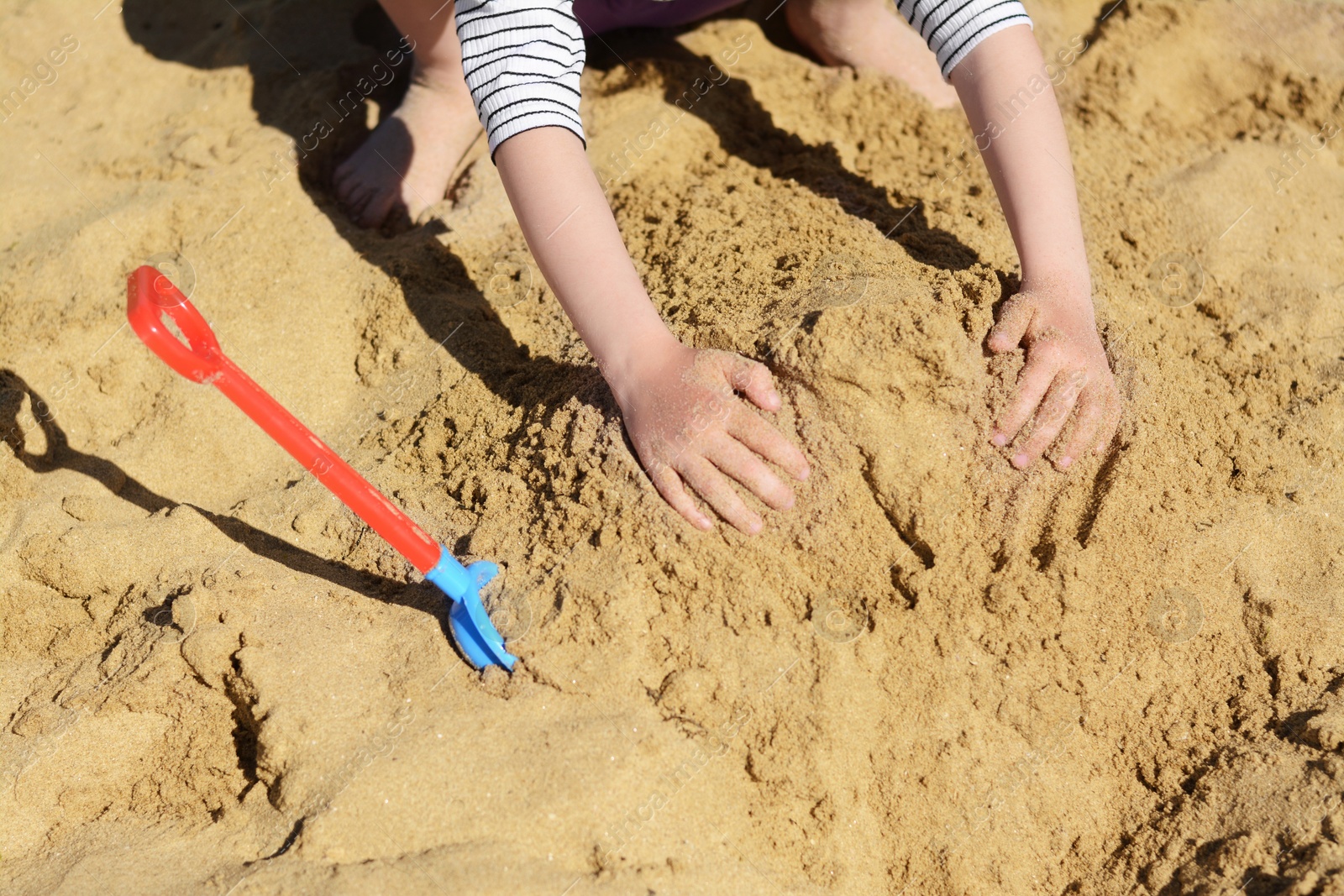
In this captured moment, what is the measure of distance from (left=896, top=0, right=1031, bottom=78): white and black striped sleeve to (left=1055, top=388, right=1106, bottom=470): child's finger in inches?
26.9

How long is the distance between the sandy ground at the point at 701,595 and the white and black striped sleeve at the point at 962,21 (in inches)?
12.6

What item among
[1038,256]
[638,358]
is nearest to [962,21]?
[1038,256]

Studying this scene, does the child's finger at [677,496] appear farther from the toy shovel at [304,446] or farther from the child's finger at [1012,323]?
the child's finger at [1012,323]

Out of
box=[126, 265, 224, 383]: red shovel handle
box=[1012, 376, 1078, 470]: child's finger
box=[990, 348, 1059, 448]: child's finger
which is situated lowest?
box=[1012, 376, 1078, 470]: child's finger

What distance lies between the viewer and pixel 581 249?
5.11ft

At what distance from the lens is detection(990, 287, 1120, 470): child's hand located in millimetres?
1414

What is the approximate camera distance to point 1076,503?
4.65ft

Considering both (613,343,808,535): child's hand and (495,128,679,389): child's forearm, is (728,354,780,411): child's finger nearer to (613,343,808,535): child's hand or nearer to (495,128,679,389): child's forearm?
(613,343,808,535): child's hand

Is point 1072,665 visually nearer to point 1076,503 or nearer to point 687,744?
point 1076,503

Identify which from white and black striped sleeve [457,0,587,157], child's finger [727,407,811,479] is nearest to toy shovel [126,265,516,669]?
child's finger [727,407,811,479]

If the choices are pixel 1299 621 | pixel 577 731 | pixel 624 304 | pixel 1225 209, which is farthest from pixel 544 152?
pixel 1225 209

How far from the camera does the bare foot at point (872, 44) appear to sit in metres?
2.44

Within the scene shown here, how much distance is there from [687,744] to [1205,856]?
64cm

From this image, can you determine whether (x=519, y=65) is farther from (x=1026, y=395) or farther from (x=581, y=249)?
(x=1026, y=395)
